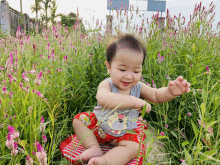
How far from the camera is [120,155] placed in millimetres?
1237

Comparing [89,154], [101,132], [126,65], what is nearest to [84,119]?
[101,132]

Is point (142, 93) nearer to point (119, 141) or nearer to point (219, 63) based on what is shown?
point (119, 141)

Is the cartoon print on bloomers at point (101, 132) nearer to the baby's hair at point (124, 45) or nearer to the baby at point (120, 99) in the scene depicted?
the baby at point (120, 99)

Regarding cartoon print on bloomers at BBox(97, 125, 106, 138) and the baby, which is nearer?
the baby

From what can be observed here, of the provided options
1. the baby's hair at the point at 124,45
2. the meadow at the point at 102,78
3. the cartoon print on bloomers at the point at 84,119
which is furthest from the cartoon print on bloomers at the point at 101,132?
the baby's hair at the point at 124,45

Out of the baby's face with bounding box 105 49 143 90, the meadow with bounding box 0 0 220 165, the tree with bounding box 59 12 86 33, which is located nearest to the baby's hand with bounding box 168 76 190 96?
the meadow with bounding box 0 0 220 165

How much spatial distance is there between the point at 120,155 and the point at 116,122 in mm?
268

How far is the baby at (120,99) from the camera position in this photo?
1186 millimetres

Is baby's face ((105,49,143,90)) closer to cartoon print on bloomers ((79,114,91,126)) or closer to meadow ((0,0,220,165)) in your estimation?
meadow ((0,0,220,165))

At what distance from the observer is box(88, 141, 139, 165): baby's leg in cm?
115

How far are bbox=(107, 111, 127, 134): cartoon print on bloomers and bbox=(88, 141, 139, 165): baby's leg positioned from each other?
0.11 m

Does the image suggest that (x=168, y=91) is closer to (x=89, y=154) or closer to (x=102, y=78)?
(x=89, y=154)

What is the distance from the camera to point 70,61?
7.57 ft

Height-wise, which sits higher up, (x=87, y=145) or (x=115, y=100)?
(x=115, y=100)
